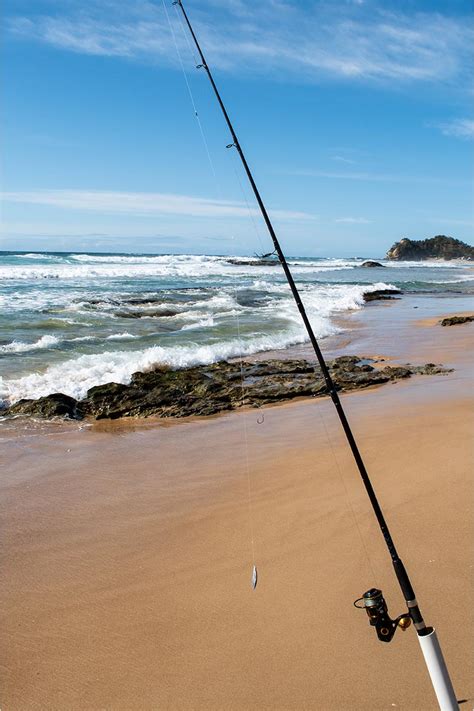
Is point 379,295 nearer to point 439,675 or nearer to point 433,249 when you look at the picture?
point 439,675

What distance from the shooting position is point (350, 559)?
12.1ft

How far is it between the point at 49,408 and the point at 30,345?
17.1ft

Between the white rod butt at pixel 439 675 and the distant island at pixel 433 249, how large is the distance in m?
102

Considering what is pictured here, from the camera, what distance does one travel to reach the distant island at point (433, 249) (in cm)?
9706

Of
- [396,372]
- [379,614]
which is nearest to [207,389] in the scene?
[396,372]

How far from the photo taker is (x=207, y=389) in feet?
28.2

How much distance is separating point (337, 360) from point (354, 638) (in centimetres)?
752

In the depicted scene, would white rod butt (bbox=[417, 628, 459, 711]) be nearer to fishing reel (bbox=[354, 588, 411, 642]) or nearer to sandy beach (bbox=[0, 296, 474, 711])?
fishing reel (bbox=[354, 588, 411, 642])

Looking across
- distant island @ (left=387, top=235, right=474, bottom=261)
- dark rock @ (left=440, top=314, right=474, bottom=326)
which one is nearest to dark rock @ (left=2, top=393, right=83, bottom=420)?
dark rock @ (left=440, top=314, right=474, bottom=326)

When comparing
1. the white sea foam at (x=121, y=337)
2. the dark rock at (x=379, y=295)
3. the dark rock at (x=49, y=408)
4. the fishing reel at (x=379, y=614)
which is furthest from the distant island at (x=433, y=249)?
the fishing reel at (x=379, y=614)

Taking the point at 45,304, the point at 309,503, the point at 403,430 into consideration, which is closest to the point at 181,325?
the point at 45,304

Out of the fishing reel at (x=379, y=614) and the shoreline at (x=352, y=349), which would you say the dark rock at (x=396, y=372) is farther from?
the fishing reel at (x=379, y=614)

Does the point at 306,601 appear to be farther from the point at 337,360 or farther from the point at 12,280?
the point at 12,280

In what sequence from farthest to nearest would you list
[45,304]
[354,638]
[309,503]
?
1. [45,304]
2. [309,503]
3. [354,638]
